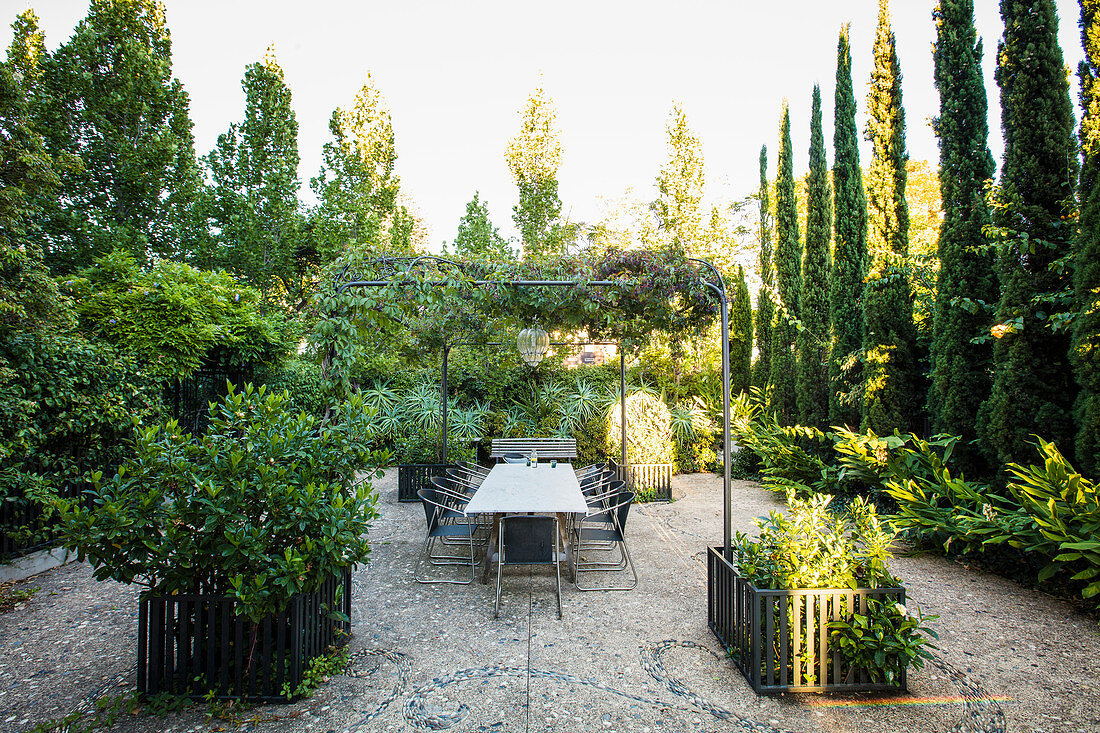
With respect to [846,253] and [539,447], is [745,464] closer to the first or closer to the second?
[846,253]

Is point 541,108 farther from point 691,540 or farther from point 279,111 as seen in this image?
point 691,540

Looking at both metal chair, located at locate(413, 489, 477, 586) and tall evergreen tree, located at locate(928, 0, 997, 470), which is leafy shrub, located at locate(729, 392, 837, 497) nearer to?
tall evergreen tree, located at locate(928, 0, 997, 470)

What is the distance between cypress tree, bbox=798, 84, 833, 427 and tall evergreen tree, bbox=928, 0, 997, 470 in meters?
2.72

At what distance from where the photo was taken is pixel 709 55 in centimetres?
795

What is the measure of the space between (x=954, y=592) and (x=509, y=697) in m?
3.71

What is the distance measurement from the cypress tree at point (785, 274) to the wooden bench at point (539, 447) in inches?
170

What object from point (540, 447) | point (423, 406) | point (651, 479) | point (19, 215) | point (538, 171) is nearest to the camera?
point (19, 215)

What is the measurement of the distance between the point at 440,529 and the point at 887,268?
6225 mm

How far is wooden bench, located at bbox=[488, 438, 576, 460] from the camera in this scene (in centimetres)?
780

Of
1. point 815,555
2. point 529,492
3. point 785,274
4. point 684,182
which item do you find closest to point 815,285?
point 785,274

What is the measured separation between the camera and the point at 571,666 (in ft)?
9.94

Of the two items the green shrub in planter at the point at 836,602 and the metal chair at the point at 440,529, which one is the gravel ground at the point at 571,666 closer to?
the green shrub in planter at the point at 836,602

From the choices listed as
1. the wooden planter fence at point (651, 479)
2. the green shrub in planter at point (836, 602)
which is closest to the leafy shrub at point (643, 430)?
the wooden planter fence at point (651, 479)

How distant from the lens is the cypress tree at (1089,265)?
13.0ft
